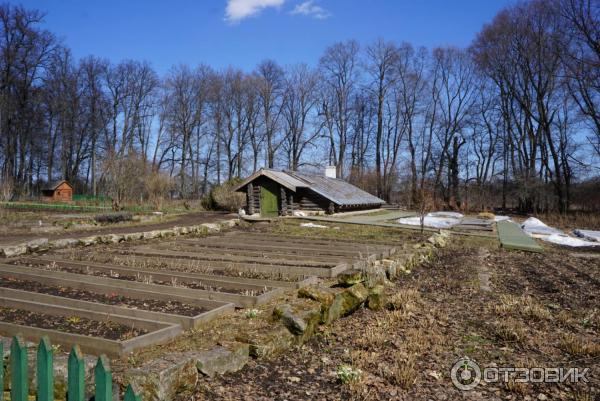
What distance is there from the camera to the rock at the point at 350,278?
719 centimetres

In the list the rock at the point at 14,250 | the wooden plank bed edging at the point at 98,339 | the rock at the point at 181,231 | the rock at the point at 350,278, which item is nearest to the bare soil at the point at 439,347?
the rock at the point at 350,278

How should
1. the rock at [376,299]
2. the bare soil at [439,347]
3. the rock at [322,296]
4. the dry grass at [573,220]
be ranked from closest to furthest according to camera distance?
the bare soil at [439,347]
the rock at [322,296]
the rock at [376,299]
the dry grass at [573,220]

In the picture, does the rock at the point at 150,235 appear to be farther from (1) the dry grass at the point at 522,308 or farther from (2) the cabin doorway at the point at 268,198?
(2) the cabin doorway at the point at 268,198

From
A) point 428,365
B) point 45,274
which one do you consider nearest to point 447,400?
point 428,365

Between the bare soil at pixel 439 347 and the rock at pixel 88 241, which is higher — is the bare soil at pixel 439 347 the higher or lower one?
the lower one

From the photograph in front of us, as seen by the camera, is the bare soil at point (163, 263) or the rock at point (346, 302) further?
the bare soil at point (163, 263)

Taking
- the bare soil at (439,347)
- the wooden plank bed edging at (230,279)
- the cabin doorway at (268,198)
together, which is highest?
the cabin doorway at (268,198)

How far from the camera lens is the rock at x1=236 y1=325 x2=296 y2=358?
4.45 m

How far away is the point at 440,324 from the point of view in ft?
18.8

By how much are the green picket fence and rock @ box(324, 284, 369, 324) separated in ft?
11.7

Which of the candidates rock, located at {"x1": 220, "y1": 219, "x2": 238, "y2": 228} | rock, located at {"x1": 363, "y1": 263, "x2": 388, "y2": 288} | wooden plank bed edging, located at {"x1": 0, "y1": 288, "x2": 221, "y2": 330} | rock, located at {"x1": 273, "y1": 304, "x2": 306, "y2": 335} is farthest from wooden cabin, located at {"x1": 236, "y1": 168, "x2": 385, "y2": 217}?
rock, located at {"x1": 273, "y1": 304, "x2": 306, "y2": 335}

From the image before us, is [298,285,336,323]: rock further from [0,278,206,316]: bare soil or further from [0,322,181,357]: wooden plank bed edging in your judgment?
[0,322,181,357]: wooden plank bed edging

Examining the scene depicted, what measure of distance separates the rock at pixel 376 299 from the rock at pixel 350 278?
543mm

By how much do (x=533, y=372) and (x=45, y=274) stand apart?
26.7ft
